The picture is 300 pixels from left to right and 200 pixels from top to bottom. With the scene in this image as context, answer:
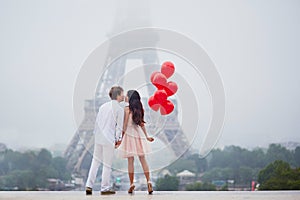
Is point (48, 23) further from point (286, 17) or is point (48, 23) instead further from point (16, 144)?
point (286, 17)

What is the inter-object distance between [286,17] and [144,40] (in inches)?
89.9

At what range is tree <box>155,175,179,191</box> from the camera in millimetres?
7207

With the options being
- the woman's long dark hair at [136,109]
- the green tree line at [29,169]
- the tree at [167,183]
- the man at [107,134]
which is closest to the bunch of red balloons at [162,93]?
the woman's long dark hair at [136,109]

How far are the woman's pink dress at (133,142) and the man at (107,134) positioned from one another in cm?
5

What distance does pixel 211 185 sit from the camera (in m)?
7.14

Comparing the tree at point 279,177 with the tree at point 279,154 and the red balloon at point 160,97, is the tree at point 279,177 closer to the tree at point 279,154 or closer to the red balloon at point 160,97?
the tree at point 279,154

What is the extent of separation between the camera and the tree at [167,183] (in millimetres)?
7207

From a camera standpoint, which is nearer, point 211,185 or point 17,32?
point 17,32

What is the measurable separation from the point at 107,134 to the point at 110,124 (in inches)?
2.6

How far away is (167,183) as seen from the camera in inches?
290

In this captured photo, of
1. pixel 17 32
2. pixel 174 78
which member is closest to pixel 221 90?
pixel 174 78

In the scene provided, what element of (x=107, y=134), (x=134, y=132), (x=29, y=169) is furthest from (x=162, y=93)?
(x=29, y=169)

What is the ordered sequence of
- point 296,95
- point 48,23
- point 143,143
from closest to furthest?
point 143,143
point 296,95
point 48,23

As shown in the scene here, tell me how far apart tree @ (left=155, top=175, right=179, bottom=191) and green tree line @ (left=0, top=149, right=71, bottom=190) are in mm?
1481
